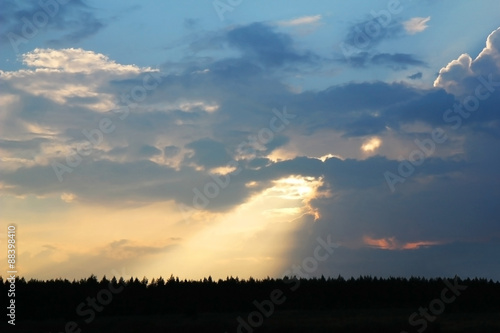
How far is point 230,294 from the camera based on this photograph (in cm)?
6062

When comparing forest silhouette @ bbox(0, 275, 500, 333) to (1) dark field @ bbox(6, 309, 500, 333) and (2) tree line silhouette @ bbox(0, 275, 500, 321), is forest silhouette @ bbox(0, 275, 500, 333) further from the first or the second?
(1) dark field @ bbox(6, 309, 500, 333)

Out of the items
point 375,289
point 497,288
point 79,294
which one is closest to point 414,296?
A: point 375,289

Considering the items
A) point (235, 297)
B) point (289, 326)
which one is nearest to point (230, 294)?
point (235, 297)

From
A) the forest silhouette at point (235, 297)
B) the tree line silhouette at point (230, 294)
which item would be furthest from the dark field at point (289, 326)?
the tree line silhouette at point (230, 294)

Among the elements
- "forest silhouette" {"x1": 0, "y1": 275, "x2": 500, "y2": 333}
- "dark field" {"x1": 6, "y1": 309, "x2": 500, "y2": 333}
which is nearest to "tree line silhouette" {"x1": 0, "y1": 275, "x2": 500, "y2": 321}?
"forest silhouette" {"x1": 0, "y1": 275, "x2": 500, "y2": 333}

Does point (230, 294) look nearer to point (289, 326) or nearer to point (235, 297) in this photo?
point (235, 297)

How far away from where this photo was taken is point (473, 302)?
5959 cm

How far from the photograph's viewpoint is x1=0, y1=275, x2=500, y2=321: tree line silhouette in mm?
56031

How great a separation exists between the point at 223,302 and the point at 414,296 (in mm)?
17924

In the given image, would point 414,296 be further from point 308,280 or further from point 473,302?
point 308,280

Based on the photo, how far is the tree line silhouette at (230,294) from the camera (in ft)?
184

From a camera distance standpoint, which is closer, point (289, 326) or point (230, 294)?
point (289, 326)

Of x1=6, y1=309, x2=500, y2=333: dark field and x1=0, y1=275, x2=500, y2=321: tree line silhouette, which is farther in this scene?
x1=0, y1=275, x2=500, y2=321: tree line silhouette

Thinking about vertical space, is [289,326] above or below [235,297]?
below
